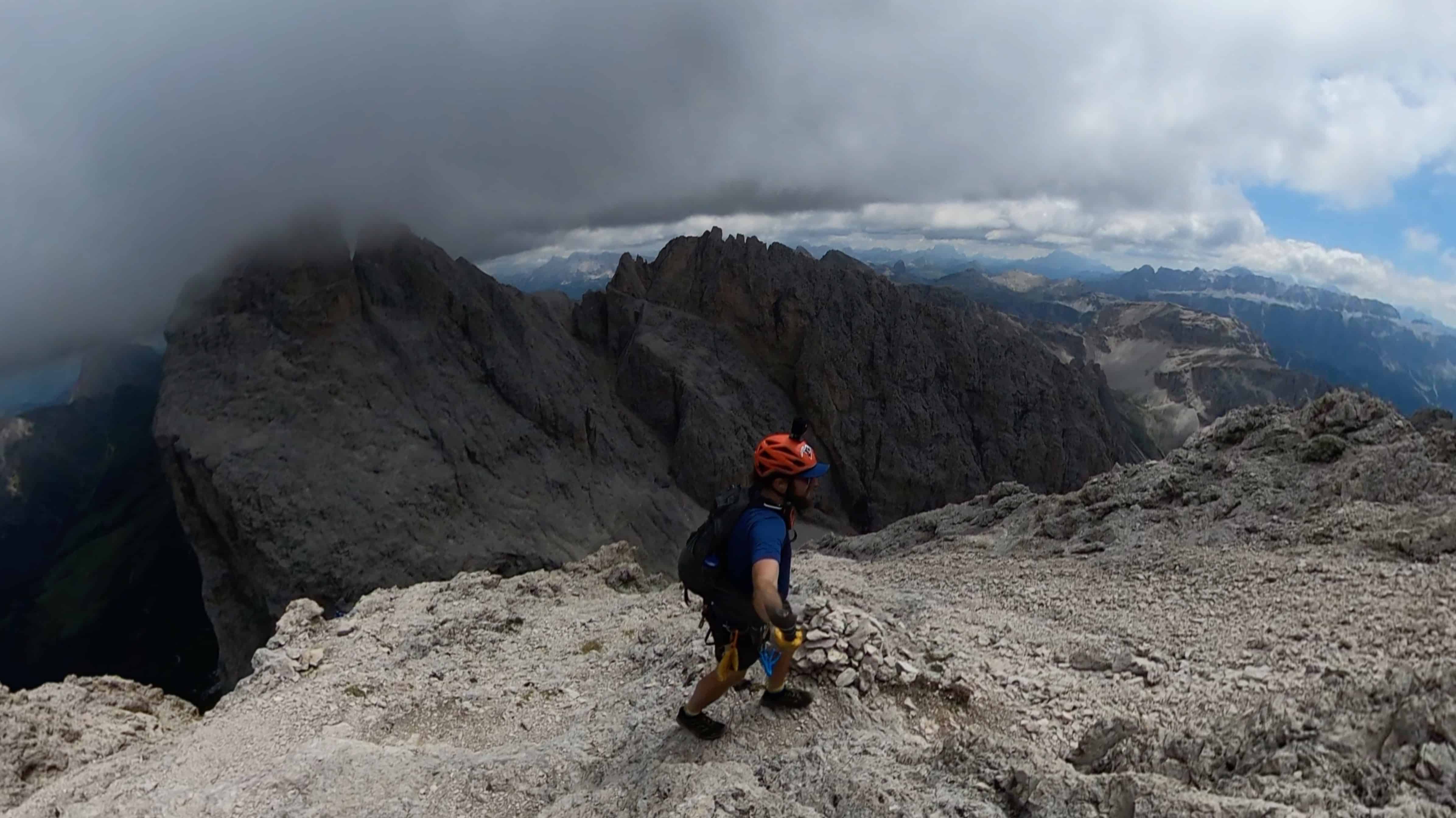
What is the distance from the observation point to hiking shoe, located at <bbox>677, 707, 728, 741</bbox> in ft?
20.6

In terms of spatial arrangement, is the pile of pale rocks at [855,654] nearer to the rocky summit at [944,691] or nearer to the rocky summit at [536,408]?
the rocky summit at [944,691]

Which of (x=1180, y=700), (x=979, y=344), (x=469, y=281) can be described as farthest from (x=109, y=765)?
(x=979, y=344)

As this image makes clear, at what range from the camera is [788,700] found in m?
6.48

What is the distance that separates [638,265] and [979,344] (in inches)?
1796

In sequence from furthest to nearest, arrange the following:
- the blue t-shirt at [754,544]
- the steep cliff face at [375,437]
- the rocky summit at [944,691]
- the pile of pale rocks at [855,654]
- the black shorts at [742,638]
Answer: the steep cliff face at [375,437] → the pile of pale rocks at [855,654] → the black shorts at [742,638] → the blue t-shirt at [754,544] → the rocky summit at [944,691]

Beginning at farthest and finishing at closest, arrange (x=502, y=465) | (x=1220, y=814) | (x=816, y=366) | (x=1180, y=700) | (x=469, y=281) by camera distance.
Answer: (x=816, y=366) < (x=469, y=281) < (x=502, y=465) < (x=1180, y=700) < (x=1220, y=814)

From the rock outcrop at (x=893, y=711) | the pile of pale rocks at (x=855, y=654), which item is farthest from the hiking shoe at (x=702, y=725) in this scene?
the pile of pale rocks at (x=855, y=654)

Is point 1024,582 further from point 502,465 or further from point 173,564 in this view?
point 173,564

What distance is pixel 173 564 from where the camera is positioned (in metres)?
74.4

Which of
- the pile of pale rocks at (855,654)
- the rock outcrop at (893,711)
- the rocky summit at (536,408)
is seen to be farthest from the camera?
the rocky summit at (536,408)

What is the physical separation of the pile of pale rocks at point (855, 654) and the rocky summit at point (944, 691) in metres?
0.03

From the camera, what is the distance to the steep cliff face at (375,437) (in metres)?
46.5

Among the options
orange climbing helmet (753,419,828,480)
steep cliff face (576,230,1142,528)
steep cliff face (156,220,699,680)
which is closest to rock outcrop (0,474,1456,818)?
orange climbing helmet (753,419,828,480)

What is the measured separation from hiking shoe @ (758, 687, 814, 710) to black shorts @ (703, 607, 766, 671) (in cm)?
67
